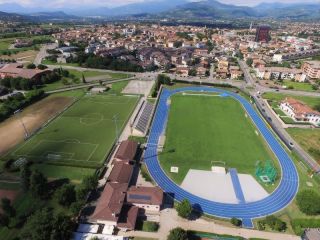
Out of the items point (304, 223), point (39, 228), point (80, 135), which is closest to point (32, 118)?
point (80, 135)

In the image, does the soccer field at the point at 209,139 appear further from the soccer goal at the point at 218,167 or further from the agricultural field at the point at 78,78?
the agricultural field at the point at 78,78

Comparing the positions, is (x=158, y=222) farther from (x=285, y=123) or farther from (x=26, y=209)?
(x=285, y=123)

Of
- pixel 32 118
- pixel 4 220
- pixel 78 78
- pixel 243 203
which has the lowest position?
pixel 243 203

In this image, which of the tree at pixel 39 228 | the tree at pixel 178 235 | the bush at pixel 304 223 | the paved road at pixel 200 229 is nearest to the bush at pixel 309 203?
the bush at pixel 304 223

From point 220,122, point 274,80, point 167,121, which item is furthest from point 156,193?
point 274,80

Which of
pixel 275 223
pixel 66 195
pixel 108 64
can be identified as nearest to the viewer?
pixel 275 223

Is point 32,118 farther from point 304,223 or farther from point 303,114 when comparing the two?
point 303,114

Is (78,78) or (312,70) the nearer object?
(78,78)

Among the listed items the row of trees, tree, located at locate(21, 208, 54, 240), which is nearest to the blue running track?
tree, located at locate(21, 208, 54, 240)
